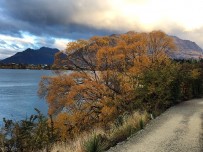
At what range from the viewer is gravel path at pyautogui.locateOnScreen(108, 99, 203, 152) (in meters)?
12.8

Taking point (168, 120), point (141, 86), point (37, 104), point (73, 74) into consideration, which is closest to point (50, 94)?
point (73, 74)

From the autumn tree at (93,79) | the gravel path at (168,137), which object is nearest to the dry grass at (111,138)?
the gravel path at (168,137)

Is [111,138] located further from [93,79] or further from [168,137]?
[93,79]

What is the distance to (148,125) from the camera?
17.6 metres

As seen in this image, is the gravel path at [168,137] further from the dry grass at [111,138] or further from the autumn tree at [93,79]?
the autumn tree at [93,79]

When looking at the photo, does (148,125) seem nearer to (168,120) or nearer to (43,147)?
(168,120)

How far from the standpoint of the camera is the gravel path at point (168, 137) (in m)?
12.8

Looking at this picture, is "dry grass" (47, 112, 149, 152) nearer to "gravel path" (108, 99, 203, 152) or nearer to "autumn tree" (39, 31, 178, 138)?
"gravel path" (108, 99, 203, 152)

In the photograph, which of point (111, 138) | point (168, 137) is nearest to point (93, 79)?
point (111, 138)

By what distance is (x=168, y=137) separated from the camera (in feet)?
47.8

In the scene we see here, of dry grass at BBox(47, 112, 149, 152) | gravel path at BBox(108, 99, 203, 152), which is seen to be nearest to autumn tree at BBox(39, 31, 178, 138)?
gravel path at BBox(108, 99, 203, 152)

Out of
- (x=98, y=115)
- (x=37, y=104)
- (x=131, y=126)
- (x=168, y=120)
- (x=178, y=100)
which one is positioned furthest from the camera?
(x=37, y=104)

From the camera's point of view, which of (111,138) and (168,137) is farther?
(111,138)

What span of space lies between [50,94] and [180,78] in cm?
1498
